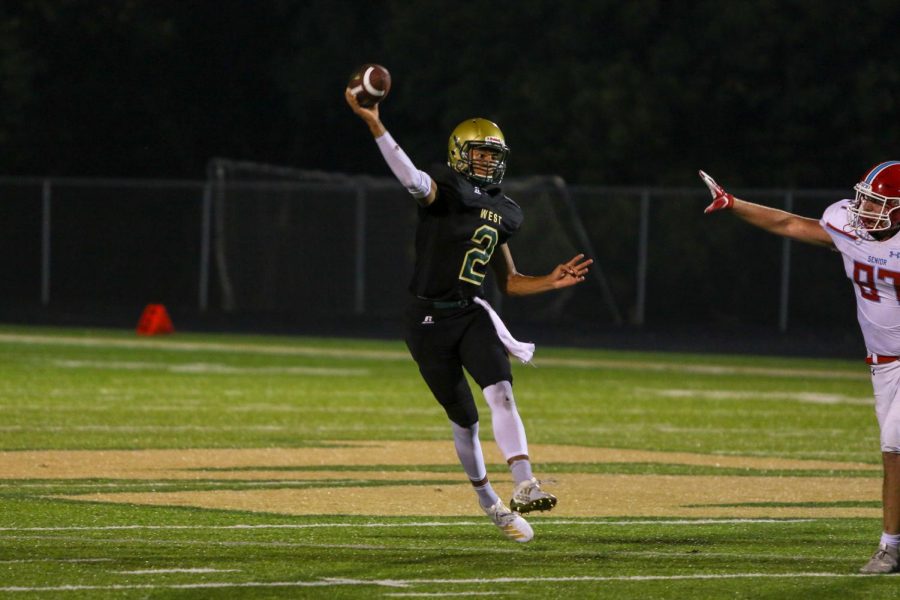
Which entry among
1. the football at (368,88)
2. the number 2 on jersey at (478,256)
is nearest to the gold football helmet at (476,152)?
the number 2 on jersey at (478,256)

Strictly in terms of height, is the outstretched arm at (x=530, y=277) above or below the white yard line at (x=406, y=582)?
above

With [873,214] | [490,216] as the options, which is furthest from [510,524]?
[873,214]

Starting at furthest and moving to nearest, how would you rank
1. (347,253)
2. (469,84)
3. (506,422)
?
(469,84) → (347,253) → (506,422)

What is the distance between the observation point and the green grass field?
815 centimetres

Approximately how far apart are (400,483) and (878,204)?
511cm

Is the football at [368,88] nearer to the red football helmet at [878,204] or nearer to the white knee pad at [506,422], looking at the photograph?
the white knee pad at [506,422]

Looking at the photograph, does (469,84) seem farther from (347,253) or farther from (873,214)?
(873,214)

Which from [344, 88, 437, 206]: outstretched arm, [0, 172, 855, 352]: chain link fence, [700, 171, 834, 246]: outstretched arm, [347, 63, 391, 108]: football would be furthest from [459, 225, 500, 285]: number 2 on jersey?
[0, 172, 855, 352]: chain link fence

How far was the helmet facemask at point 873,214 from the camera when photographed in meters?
8.43

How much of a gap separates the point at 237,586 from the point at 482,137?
9.41 ft

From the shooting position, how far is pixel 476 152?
947 cm

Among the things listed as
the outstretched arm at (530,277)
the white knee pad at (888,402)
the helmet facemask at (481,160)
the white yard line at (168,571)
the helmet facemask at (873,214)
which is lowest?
the white yard line at (168,571)

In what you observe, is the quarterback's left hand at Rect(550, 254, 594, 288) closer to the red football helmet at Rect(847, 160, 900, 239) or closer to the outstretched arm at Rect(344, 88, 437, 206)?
the outstretched arm at Rect(344, 88, 437, 206)

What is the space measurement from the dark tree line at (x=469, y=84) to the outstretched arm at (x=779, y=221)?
26361mm
